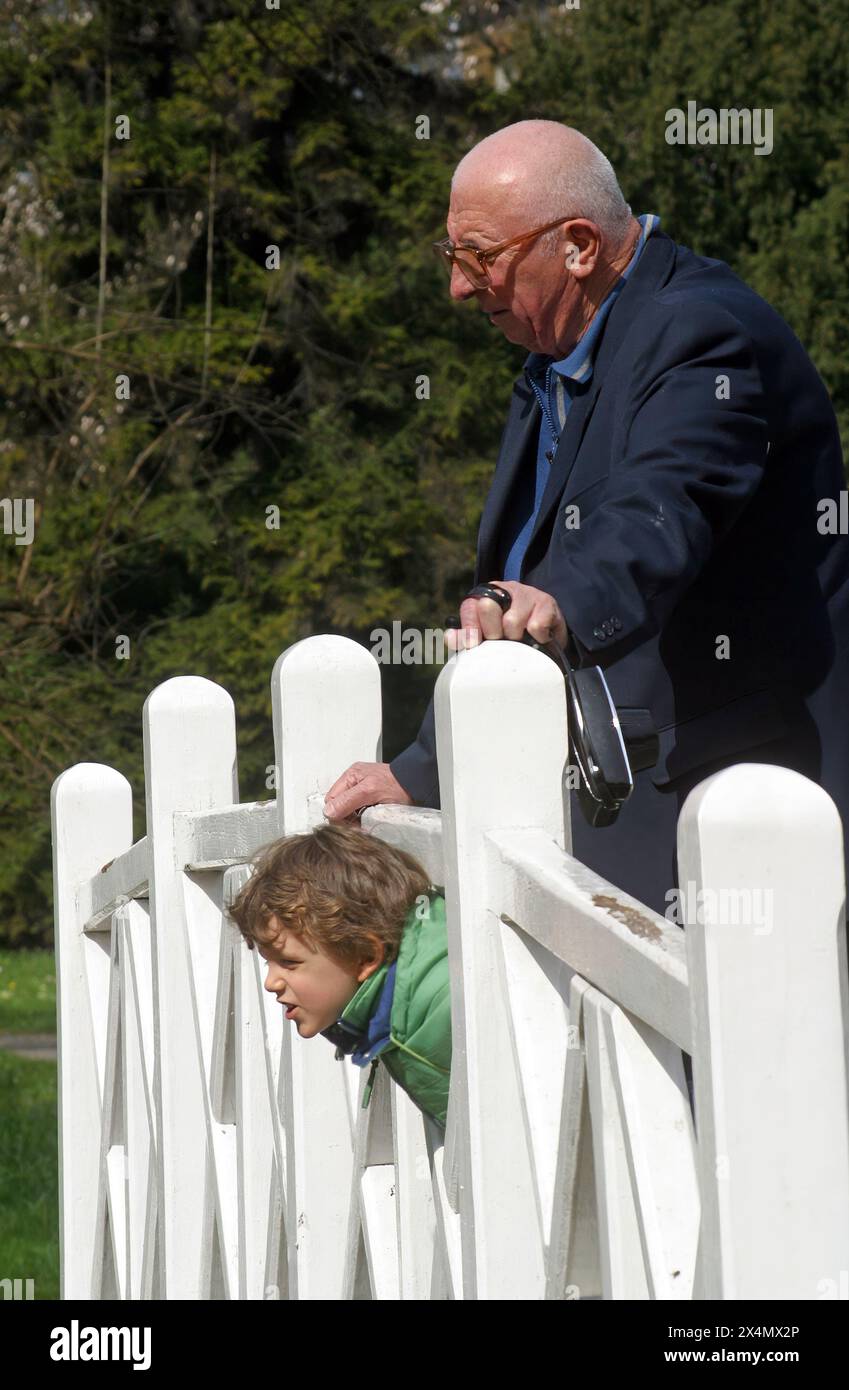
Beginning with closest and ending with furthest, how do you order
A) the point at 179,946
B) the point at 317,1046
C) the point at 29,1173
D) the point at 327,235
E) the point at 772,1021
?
the point at 772,1021 < the point at 317,1046 < the point at 179,946 < the point at 29,1173 < the point at 327,235

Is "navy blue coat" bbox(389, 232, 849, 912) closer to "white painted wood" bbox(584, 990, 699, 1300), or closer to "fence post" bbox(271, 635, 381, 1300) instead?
"fence post" bbox(271, 635, 381, 1300)

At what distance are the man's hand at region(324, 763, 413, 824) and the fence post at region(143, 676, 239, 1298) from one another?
1.96 feet

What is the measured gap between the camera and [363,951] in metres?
2.05

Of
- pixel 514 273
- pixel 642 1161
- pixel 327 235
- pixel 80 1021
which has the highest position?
pixel 327 235

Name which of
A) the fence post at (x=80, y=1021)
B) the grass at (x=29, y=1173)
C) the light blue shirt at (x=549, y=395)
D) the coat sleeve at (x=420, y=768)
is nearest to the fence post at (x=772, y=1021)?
the coat sleeve at (x=420, y=768)

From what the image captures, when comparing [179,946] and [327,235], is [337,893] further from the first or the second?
[327,235]

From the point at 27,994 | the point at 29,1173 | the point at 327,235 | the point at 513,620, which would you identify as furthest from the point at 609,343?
the point at 327,235

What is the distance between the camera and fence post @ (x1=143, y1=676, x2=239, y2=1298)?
2902 mm

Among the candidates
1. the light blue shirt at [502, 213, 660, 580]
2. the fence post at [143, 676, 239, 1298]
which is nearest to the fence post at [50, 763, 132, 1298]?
the fence post at [143, 676, 239, 1298]

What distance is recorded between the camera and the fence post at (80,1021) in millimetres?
3621

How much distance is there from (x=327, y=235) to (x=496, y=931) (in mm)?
16153

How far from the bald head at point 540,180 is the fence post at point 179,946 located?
974mm
